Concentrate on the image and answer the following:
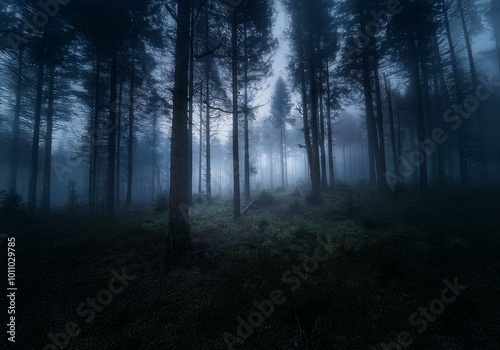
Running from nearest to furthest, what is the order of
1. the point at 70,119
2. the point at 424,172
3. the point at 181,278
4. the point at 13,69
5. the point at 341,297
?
the point at 341,297
the point at 181,278
the point at 13,69
the point at 424,172
the point at 70,119

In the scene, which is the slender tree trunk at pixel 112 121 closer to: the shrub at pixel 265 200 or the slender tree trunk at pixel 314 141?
the shrub at pixel 265 200

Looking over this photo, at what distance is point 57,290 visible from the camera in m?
3.80

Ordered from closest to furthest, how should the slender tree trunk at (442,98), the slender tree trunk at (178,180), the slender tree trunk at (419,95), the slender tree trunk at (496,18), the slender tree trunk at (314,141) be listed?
the slender tree trunk at (178,180), the slender tree trunk at (314,141), the slender tree trunk at (419,95), the slender tree trunk at (442,98), the slender tree trunk at (496,18)

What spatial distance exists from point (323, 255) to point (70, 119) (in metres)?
25.0

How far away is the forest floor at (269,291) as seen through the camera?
286 centimetres

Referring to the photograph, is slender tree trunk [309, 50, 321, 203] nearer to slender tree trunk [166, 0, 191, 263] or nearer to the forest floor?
the forest floor

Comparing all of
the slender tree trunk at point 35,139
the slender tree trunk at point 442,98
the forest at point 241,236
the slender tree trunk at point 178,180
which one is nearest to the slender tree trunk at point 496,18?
the forest at point 241,236

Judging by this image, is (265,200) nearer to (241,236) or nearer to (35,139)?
(241,236)

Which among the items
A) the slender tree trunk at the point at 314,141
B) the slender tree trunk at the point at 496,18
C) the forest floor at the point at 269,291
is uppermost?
the slender tree trunk at the point at 496,18

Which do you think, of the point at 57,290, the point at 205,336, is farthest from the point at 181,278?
the point at 57,290

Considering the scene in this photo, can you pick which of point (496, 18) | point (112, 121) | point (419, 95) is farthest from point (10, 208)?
point (496, 18)

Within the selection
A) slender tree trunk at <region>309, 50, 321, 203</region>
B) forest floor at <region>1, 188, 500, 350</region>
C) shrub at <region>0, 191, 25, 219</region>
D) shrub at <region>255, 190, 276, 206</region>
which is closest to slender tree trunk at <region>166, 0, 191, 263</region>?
forest floor at <region>1, 188, 500, 350</region>

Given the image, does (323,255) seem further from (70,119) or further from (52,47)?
(70,119)

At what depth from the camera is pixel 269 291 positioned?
12.5 feet
